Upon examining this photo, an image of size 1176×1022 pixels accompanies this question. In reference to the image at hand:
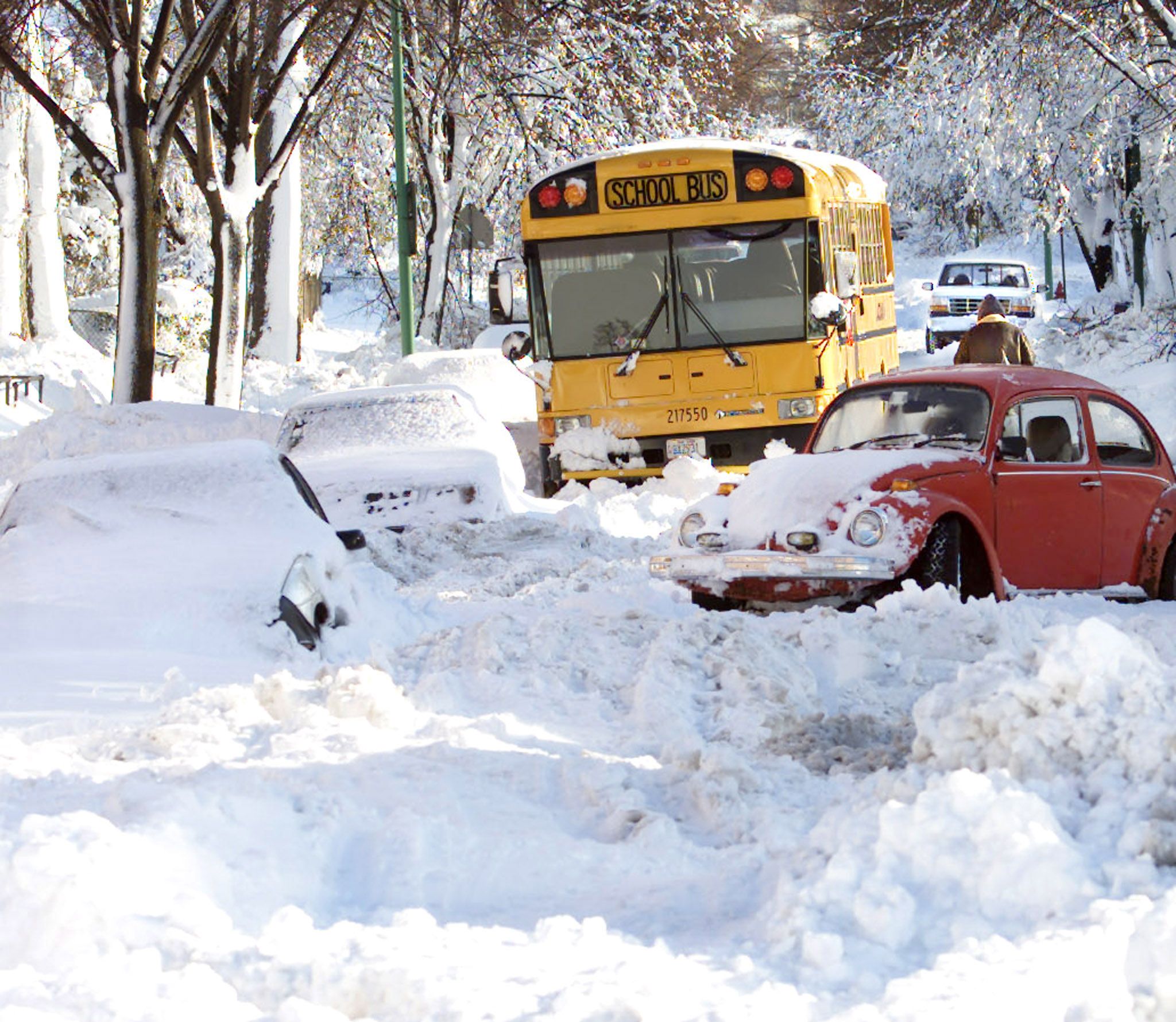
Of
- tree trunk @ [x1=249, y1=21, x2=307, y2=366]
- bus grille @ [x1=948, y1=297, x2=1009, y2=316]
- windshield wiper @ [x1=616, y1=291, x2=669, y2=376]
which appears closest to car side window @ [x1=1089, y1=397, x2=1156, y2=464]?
windshield wiper @ [x1=616, y1=291, x2=669, y2=376]

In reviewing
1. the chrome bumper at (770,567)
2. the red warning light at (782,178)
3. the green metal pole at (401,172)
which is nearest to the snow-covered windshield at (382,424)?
the red warning light at (782,178)

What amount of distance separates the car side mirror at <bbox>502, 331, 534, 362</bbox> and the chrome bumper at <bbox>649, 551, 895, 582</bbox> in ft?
24.2

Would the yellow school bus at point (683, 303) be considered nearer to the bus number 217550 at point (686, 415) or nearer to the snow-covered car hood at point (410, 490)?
the bus number 217550 at point (686, 415)

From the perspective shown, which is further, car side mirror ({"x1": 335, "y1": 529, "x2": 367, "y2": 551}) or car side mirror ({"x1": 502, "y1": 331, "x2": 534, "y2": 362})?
car side mirror ({"x1": 502, "y1": 331, "x2": 534, "y2": 362})

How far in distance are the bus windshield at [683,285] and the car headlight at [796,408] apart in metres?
0.55

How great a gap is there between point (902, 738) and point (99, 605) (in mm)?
3886

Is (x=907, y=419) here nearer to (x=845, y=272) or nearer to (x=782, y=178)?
(x=782, y=178)

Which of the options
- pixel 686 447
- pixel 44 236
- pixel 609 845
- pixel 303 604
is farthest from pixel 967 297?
pixel 609 845

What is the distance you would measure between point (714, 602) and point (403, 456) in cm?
528

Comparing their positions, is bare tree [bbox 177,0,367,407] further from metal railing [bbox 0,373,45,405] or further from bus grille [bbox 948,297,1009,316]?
bus grille [bbox 948,297,1009,316]

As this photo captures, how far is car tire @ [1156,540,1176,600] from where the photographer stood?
11.2 metres

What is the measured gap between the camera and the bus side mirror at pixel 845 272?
17047 millimetres

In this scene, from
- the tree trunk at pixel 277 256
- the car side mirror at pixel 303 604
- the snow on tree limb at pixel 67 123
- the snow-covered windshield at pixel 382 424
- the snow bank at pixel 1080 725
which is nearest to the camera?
the snow bank at pixel 1080 725

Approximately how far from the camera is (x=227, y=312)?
22344 millimetres
